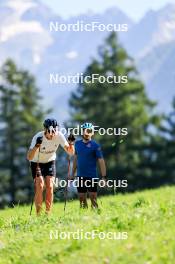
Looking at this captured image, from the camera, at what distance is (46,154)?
13.9 metres

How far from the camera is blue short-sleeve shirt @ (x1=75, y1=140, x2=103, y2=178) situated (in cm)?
1404

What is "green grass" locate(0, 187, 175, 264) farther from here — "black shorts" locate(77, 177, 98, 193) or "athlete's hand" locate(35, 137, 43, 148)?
"black shorts" locate(77, 177, 98, 193)

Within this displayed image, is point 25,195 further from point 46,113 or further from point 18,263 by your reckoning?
point 18,263

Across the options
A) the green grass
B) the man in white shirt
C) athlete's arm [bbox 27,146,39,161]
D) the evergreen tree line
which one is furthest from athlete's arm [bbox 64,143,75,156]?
the evergreen tree line

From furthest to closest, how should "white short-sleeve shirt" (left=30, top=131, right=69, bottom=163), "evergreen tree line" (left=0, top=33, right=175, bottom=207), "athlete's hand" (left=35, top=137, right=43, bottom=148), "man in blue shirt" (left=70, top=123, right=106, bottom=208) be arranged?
1. "evergreen tree line" (left=0, top=33, right=175, bottom=207)
2. "man in blue shirt" (left=70, top=123, right=106, bottom=208)
3. "white short-sleeve shirt" (left=30, top=131, right=69, bottom=163)
4. "athlete's hand" (left=35, top=137, right=43, bottom=148)

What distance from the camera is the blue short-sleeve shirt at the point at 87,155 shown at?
14039 millimetres

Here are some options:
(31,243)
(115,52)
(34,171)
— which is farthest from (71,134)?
(115,52)

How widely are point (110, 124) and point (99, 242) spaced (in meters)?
57.8

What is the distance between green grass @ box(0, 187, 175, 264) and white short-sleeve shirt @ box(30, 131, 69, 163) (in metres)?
1.84

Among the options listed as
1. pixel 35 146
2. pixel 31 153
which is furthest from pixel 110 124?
pixel 35 146

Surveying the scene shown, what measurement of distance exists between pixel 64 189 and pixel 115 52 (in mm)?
56464

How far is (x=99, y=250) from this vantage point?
920 centimetres

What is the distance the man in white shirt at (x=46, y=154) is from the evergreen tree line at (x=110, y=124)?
164 feet

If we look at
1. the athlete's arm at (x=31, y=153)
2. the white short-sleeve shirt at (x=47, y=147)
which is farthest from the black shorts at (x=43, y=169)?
the athlete's arm at (x=31, y=153)
